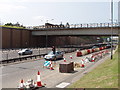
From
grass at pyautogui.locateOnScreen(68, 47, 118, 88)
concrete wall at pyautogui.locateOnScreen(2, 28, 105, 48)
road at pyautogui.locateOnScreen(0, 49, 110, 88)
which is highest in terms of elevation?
concrete wall at pyautogui.locateOnScreen(2, 28, 105, 48)

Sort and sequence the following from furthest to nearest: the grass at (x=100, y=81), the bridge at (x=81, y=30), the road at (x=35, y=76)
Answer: the bridge at (x=81, y=30) → the road at (x=35, y=76) → the grass at (x=100, y=81)

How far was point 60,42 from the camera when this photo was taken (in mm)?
101438

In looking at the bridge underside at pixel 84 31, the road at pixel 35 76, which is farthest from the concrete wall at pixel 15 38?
the road at pixel 35 76

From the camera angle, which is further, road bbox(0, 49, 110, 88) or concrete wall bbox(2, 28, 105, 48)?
concrete wall bbox(2, 28, 105, 48)

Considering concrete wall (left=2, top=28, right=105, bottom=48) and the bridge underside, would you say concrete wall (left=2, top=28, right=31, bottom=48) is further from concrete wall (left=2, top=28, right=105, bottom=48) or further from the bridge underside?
the bridge underside

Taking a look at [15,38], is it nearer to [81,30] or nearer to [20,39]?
[20,39]

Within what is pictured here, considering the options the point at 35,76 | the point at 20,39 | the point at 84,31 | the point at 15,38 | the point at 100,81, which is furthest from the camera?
the point at 20,39

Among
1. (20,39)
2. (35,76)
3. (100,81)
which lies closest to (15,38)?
(20,39)

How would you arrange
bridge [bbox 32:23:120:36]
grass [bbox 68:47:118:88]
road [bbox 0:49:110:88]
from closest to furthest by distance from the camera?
grass [bbox 68:47:118:88] < road [bbox 0:49:110:88] < bridge [bbox 32:23:120:36]

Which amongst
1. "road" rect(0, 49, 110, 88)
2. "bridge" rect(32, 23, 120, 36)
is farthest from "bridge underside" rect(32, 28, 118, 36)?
"road" rect(0, 49, 110, 88)

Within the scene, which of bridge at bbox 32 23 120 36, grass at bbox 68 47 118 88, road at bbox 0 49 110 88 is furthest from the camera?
bridge at bbox 32 23 120 36

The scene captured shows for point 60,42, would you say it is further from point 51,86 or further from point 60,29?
point 51,86

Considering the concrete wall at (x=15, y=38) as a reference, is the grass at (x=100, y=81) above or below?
below

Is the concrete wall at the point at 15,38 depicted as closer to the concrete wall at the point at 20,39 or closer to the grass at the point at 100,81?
the concrete wall at the point at 20,39
